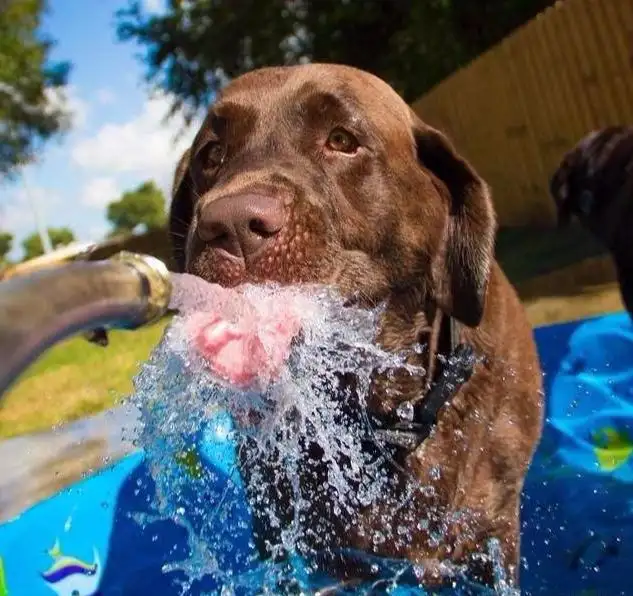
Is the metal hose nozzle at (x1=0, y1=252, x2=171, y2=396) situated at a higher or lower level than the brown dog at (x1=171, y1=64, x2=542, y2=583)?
higher

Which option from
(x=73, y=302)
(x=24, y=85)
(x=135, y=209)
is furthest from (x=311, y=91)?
(x=135, y=209)

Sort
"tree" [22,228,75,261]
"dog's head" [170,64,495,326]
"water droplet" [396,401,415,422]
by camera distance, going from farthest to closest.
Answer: "tree" [22,228,75,261] → "water droplet" [396,401,415,422] → "dog's head" [170,64,495,326]

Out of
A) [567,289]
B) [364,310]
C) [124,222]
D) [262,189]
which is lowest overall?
[124,222]

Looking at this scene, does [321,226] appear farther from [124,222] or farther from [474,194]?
[124,222]

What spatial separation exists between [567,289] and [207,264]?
16.6ft

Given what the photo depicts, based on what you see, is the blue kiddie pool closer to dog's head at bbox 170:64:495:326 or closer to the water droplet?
the water droplet

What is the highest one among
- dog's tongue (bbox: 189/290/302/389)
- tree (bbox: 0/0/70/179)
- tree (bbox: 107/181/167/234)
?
dog's tongue (bbox: 189/290/302/389)

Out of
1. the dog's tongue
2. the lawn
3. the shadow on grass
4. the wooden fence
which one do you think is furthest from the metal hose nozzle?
the wooden fence

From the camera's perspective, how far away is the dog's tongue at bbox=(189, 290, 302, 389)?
77.2 inches

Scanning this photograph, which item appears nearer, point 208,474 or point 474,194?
point 474,194

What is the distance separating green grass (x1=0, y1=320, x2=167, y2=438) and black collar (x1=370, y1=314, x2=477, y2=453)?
2706 mm

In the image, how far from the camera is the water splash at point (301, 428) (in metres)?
2.23

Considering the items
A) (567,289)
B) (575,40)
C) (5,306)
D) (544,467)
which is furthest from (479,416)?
(575,40)

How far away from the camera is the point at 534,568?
3.31 meters
